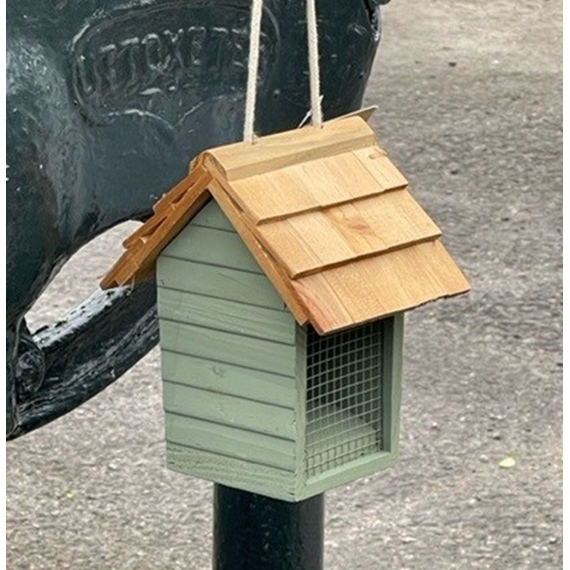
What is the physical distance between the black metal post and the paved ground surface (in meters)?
1.08

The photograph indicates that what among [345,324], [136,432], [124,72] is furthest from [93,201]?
[136,432]

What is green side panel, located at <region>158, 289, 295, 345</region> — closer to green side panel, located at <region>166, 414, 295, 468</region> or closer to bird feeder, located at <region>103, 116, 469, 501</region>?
bird feeder, located at <region>103, 116, 469, 501</region>

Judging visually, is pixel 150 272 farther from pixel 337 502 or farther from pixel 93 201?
pixel 337 502

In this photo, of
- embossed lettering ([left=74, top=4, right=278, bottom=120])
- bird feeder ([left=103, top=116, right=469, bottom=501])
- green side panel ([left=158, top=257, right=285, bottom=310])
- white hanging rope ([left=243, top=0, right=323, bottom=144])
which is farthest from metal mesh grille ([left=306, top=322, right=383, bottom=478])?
embossed lettering ([left=74, top=4, right=278, bottom=120])

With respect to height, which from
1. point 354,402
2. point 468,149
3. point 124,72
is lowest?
point 468,149

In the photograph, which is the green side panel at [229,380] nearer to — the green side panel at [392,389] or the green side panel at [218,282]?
the green side panel at [218,282]

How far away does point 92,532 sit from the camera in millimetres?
3656

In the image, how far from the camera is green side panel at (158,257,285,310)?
1677mm

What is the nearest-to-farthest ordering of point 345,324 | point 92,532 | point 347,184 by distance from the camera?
point 345,324 → point 347,184 → point 92,532

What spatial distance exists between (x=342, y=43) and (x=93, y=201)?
1.51 feet

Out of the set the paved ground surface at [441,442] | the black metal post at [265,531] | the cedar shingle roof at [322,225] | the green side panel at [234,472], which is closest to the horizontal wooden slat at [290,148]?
the cedar shingle roof at [322,225]

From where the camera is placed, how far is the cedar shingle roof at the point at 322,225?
5.30 feet

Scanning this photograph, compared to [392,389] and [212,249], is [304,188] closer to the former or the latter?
[212,249]

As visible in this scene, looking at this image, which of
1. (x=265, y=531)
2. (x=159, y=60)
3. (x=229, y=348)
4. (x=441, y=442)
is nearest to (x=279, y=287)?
(x=229, y=348)
